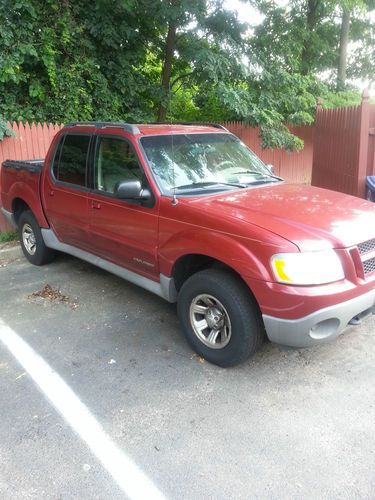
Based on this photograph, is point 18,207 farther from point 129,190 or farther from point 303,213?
point 303,213

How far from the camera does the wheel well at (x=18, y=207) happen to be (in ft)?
19.6

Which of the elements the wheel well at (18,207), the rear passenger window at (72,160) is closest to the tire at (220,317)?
the rear passenger window at (72,160)

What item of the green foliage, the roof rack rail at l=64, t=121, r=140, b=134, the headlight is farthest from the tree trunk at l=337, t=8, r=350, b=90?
the headlight

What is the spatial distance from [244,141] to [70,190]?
8200mm

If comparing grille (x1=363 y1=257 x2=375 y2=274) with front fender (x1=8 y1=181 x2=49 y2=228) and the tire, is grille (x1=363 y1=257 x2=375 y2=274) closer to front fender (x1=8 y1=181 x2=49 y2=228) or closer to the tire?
the tire

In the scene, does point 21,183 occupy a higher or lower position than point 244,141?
lower

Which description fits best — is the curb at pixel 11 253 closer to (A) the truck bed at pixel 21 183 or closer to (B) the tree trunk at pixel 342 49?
(A) the truck bed at pixel 21 183

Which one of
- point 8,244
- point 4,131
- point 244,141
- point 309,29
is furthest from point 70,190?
point 309,29

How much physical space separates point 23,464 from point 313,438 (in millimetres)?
1740

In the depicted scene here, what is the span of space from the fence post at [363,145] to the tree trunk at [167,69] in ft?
16.8

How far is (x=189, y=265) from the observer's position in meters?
3.64

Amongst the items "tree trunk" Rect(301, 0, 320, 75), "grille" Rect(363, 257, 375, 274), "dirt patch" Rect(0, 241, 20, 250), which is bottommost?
"dirt patch" Rect(0, 241, 20, 250)

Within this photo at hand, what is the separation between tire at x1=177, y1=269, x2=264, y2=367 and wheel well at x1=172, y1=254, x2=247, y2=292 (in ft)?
0.53

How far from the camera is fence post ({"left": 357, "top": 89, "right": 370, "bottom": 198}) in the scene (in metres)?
7.89
